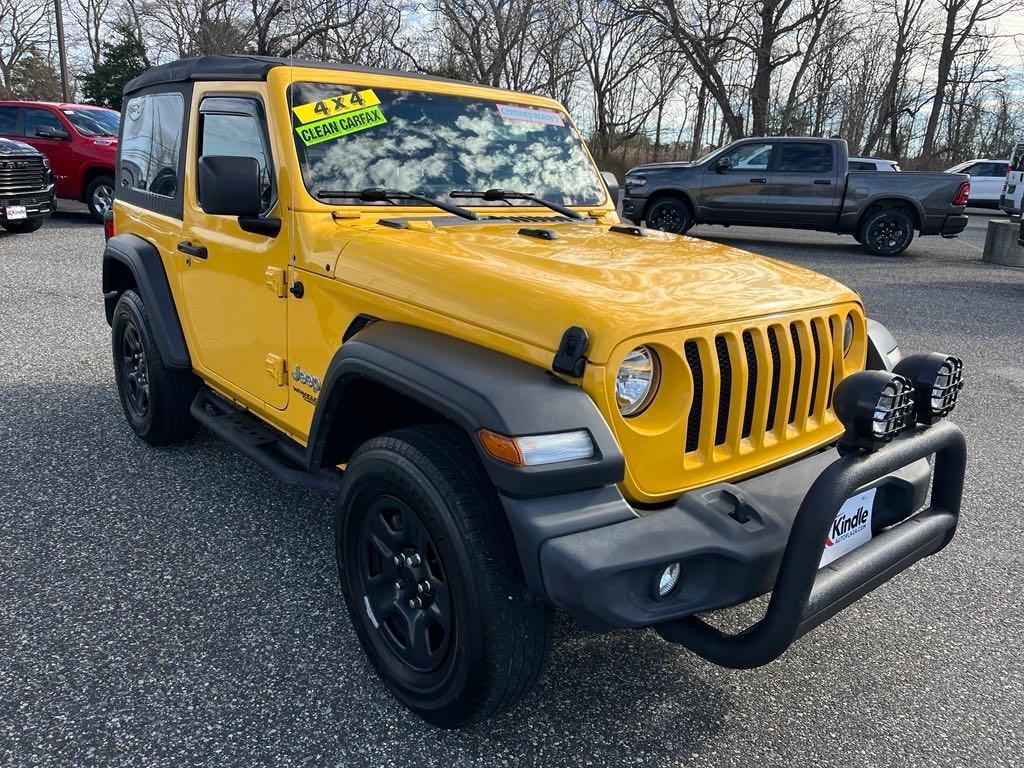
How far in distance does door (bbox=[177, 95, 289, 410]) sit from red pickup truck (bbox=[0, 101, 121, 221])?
10.3 m

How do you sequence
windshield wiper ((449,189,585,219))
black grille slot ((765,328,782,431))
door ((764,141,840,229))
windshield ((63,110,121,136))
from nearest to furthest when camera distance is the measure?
black grille slot ((765,328,782,431))
windshield wiper ((449,189,585,219))
windshield ((63,110,121,136))
door ((764,141,840,229))

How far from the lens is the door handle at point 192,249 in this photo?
347 centimetres

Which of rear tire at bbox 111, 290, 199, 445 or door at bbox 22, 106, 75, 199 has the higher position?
door at bbox 22, 106, 75, 199

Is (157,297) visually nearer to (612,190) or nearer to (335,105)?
(335,105)

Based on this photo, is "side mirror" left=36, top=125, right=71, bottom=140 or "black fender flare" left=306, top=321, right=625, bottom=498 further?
"side mirror" left=36, top=125, right=71, bottom=140

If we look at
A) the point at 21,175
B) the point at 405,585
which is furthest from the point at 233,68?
the point at 21,175

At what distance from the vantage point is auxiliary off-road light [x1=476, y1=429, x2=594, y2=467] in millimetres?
1886

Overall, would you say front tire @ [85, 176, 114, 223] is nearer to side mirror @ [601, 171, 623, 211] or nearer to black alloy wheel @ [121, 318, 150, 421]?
black alloy wheel @ [121, 318, 150, 421]

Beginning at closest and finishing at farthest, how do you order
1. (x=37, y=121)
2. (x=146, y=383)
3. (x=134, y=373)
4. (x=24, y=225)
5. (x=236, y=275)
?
(x=236, y=275) → (x=146, y=383) → (x=134, y=373) → (x=24, y=225) → (x=37, y=121)

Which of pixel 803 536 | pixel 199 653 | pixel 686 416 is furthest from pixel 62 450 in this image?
pixel 803 536

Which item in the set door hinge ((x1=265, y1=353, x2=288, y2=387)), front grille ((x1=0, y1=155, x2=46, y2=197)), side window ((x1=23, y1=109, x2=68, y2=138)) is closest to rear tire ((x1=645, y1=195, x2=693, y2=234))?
front grille ((x1=0, y1=155, x2=46, y2=197))

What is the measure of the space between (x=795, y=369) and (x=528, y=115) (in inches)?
76.1

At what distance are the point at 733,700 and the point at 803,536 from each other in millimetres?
908

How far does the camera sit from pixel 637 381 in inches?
83.3
